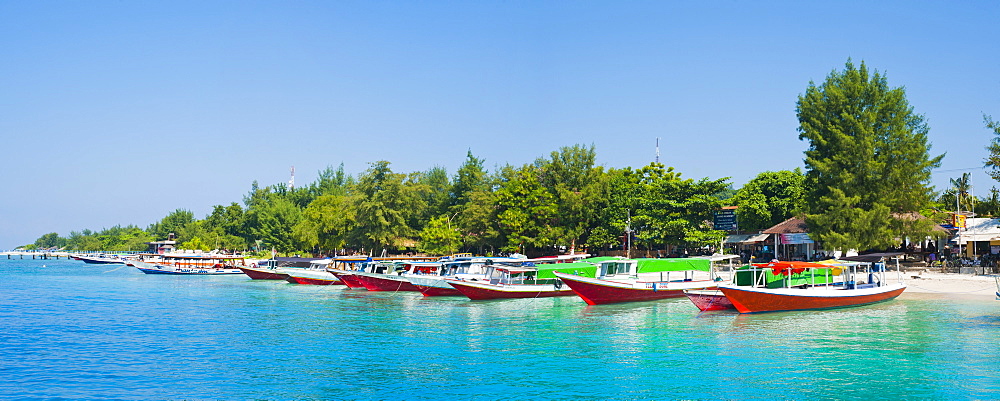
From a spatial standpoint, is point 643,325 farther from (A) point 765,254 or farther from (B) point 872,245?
(A) point 765,254

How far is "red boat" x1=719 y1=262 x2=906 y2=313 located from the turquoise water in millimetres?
767

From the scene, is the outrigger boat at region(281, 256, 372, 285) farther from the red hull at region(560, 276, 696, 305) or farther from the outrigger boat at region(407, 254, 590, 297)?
the red hull at region(560, 276, 696, 305)

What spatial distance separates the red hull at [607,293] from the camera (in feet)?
131

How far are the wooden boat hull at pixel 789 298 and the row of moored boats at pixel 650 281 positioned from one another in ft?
0.15

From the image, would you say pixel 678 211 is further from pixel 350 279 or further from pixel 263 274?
pixel 263 274

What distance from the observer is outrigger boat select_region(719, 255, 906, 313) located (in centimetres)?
3456

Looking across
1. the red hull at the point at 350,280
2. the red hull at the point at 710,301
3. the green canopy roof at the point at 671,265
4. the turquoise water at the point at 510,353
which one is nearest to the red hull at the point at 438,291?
the turquoise water at the point at 510,353

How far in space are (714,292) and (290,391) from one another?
22.3 m

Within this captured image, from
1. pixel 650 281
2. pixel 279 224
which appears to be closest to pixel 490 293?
pixel 650 281

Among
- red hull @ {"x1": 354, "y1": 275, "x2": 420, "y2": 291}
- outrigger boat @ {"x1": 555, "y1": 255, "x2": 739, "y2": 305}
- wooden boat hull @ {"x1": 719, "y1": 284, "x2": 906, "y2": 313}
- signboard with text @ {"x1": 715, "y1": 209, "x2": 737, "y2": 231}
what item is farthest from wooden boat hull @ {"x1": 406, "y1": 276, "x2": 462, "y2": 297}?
signboard with text @ {"x1": 715, "y1": 209, "x2": 737, "y2": 231}

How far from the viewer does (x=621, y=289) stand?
40781mm

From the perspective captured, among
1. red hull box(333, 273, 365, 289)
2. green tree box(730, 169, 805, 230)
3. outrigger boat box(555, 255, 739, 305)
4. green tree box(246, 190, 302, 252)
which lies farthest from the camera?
green tree box(246, 190, 302, 252)

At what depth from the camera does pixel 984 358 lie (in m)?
23.3

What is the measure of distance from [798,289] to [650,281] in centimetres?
980
